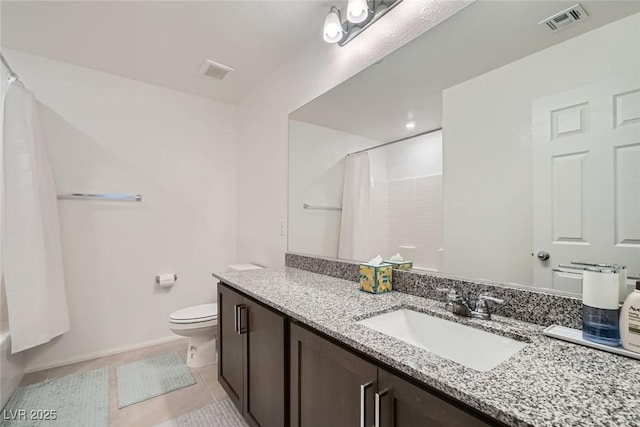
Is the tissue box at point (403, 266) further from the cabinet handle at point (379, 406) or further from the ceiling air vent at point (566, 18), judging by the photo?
the ceiling air vent at point (566, 18)

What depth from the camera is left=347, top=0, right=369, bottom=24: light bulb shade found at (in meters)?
1.39

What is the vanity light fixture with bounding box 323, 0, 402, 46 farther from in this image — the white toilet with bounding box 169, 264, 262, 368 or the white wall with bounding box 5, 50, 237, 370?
the white toilet with bounding box 169, 264, 262, 368

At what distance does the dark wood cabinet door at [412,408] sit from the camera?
0.56 meters

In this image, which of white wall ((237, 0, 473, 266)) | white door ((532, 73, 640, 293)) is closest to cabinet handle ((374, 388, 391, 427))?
white door ((532, 73, 640, 293))

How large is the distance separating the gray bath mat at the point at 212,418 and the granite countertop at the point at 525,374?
100 centimetres

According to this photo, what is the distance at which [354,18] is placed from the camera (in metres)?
1.42

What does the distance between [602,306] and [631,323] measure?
60 millimetres

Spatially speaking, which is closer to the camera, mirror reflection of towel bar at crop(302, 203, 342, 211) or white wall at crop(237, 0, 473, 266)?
white wall at crop(237, 0, 473, 266)

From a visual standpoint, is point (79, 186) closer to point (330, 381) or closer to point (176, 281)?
point (176, 281)

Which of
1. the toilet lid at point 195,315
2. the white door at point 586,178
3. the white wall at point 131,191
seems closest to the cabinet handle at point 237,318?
the toilet lid at point 195,315

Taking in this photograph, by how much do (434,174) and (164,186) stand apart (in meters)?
2.39

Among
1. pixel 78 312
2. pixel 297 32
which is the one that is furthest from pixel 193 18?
pixel 78 312

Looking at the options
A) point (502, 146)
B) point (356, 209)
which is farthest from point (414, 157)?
point (356, 209)

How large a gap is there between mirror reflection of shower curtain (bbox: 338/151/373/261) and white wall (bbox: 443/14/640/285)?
48 centimetres
